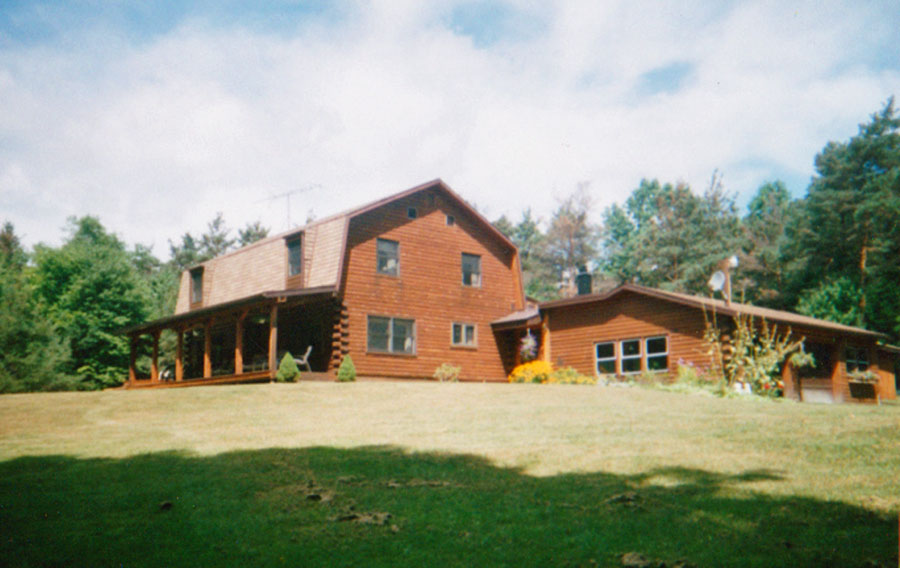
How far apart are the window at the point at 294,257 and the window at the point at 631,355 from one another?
1243 cm

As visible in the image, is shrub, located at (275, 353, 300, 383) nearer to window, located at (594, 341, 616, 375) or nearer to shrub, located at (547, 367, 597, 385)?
shrub, located at (547, 367, 597, 385)

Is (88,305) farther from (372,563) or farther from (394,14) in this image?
(372,563)

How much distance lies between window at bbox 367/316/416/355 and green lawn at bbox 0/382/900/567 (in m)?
10.7

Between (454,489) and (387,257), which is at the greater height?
(387,257)

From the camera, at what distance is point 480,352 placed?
88.5ft

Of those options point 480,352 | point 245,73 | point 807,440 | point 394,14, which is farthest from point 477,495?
point 480,352

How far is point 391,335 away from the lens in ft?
79.9

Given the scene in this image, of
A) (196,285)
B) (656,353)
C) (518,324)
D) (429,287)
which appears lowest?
(656,353)

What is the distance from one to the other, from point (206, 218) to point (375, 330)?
4043 centimetres

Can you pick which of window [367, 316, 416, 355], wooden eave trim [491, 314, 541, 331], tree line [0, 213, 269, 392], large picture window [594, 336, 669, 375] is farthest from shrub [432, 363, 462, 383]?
tree line [0, 213, 269, 392]

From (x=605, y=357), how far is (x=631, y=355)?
110cm

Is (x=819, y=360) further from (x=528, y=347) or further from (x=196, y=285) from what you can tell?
(x=196, y=285)

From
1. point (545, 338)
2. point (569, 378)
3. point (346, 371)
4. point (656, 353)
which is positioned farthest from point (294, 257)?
point (656, 353)

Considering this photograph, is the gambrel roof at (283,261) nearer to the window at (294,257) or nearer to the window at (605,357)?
the window at (294,257)
